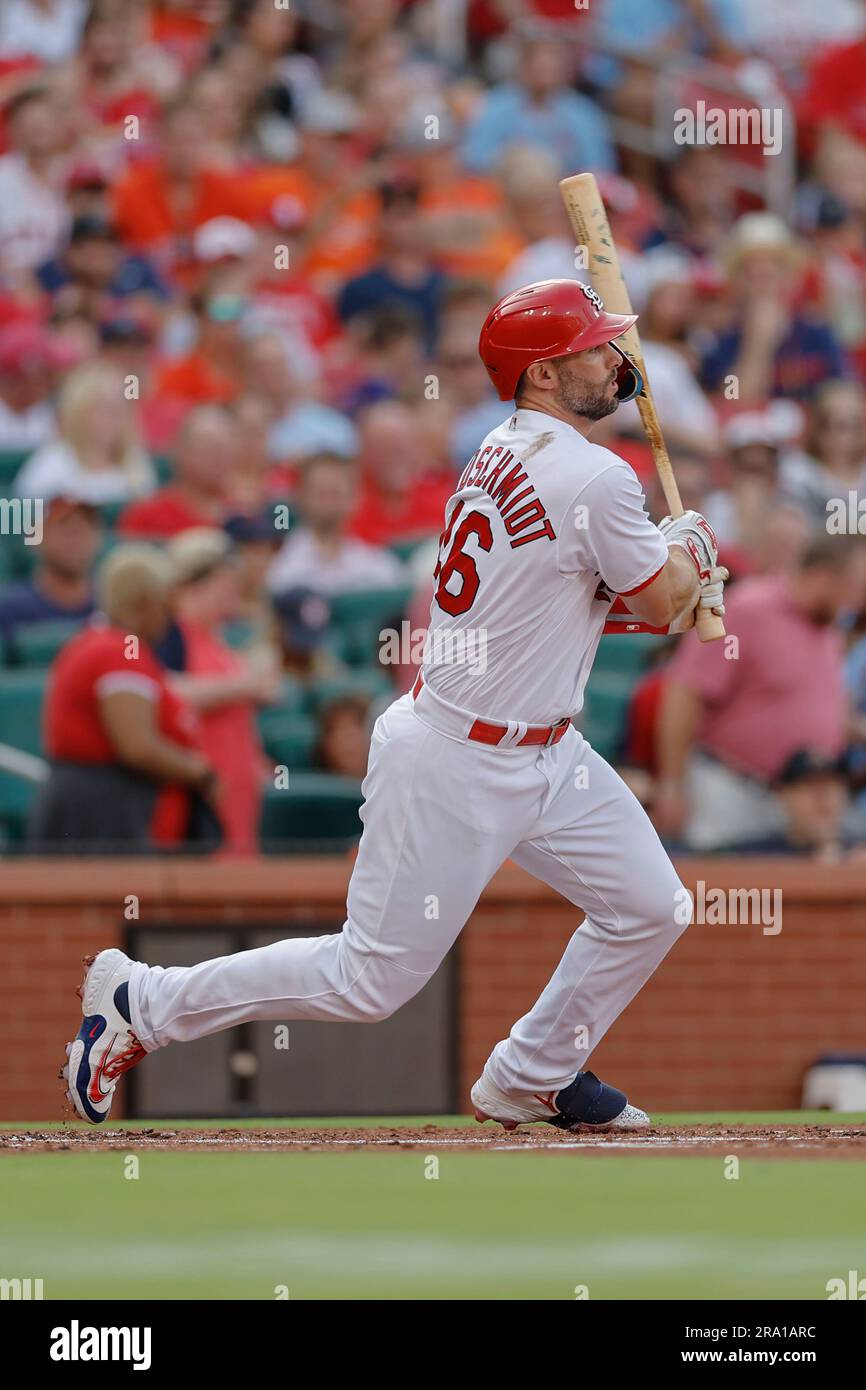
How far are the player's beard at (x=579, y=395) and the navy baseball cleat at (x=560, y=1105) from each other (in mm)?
1541

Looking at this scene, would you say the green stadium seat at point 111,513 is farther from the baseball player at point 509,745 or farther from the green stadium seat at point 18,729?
the baseball player at point 509,745

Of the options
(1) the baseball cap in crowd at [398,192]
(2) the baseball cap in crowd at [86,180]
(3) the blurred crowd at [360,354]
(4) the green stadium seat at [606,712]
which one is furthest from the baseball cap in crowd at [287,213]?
(4) the green stadium seat at [606,712]

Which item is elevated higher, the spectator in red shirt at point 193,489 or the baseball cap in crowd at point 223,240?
the baseball cap in crowd at point 223,240

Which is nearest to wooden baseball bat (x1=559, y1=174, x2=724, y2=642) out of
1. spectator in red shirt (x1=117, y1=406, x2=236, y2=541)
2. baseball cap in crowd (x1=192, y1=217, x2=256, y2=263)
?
spectator in red shirt (x1=117, y1=406, x2=236, y2=541)

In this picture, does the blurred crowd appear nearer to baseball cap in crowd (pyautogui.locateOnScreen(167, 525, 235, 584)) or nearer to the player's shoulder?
baseball cap in crowd (pyautogui.locateOnScreen(167, 525, 235, 584))

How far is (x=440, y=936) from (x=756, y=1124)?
144cm

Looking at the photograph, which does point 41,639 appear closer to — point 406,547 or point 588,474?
point 406,547

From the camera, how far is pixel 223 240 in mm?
9766

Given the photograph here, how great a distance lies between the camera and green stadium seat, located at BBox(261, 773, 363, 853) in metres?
7.21

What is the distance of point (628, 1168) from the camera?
190 inches

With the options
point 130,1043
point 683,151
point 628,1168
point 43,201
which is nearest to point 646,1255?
point 628,1168

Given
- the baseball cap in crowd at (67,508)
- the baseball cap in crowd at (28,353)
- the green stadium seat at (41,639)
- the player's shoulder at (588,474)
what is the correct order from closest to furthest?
the player's shoulder at (588,474) → the baseball cap in crowd at (67,508) → the green stadium seat at (41,639) → the baseball cap in crowd at (28,353)

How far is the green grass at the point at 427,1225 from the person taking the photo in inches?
151

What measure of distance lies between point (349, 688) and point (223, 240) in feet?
10.2
